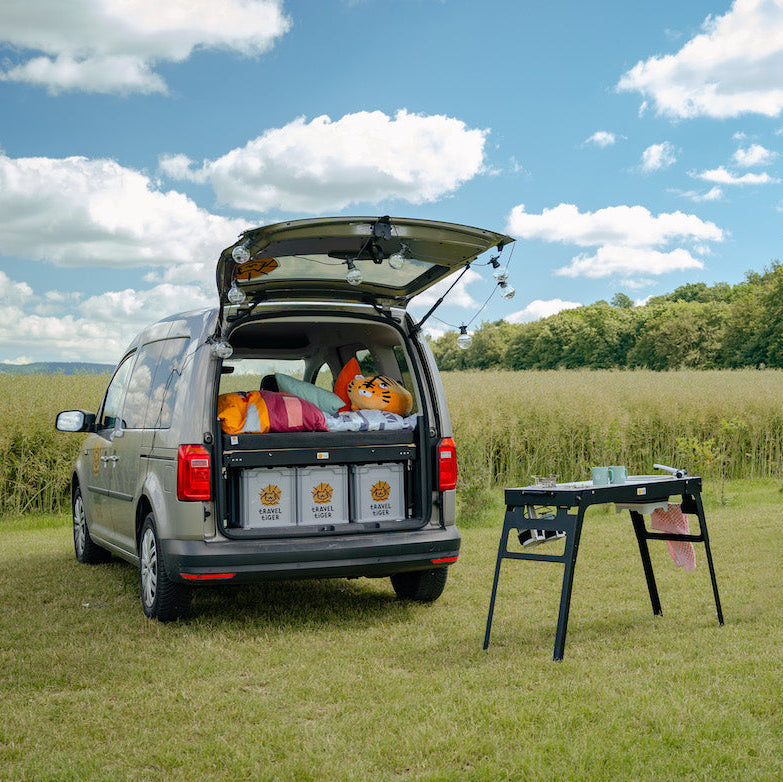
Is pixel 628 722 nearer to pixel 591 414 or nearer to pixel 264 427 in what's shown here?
pixel 264 427

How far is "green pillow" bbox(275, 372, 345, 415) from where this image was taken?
634 centimetres

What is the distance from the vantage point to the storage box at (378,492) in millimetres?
5832

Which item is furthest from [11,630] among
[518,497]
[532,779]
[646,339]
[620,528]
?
[646,339]

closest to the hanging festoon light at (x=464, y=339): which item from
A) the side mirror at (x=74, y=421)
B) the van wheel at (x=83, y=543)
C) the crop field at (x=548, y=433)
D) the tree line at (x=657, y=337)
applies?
the side mirror at (x=74, y=421)

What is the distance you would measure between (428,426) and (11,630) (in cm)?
294

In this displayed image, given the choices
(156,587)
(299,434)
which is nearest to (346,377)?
(299,434)

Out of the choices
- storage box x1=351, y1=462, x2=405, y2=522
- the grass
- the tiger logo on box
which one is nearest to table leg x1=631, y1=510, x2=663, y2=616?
the grass

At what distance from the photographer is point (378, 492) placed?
5.89 metres

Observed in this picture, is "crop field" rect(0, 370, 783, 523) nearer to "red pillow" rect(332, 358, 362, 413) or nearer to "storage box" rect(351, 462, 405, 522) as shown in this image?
"red pillow" rect(332, 358, 362, 413)

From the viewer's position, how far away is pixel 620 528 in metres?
10.0

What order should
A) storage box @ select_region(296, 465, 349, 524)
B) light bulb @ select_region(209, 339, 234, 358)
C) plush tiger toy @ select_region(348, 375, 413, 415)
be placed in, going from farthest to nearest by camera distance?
plush tiger toy @ select_region(348, 375, 413, 415) < storage box @ select_region(296, 465, 349, 524) < light bulb @ select_region(209, 339, 234, 358)

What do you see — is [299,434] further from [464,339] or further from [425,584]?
[425,584]

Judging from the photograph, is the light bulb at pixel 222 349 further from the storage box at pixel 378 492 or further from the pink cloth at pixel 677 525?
the pink cloth at pixel 677 525

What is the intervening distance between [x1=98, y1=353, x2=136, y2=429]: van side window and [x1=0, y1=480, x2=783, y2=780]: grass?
1295mm
